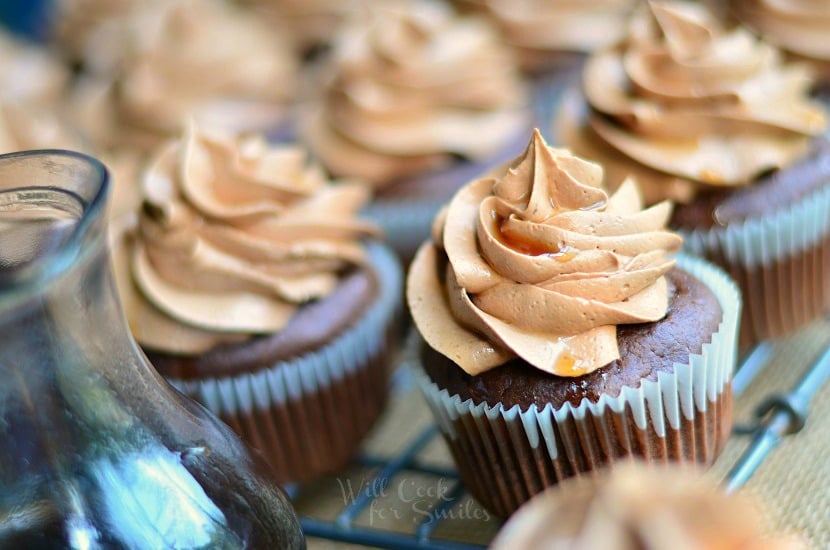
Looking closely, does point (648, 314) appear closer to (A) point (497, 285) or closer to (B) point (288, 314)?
(A) point (497, 285)

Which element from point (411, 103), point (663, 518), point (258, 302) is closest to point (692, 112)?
point (411, 103)

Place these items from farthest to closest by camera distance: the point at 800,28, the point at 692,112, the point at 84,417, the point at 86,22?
the point at 86,22
the point at 800,28
the point at 692,112
the point at 84,417

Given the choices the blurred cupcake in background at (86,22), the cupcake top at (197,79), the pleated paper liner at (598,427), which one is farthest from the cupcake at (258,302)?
the blurred cupcake in background at (86,22)

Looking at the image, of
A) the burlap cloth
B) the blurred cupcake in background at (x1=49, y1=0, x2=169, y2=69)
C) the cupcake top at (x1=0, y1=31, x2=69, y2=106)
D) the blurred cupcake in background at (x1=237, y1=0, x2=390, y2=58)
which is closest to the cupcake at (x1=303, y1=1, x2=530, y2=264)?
the burlap cloth

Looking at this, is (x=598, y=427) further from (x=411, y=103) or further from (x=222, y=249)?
(x=411, y=103)

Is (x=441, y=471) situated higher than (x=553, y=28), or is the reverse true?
(x=553, y=28)

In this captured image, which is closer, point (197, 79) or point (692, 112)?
point (692, 112)

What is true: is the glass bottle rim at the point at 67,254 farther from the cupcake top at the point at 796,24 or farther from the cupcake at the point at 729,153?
the cupcake top at the point at 796,24
